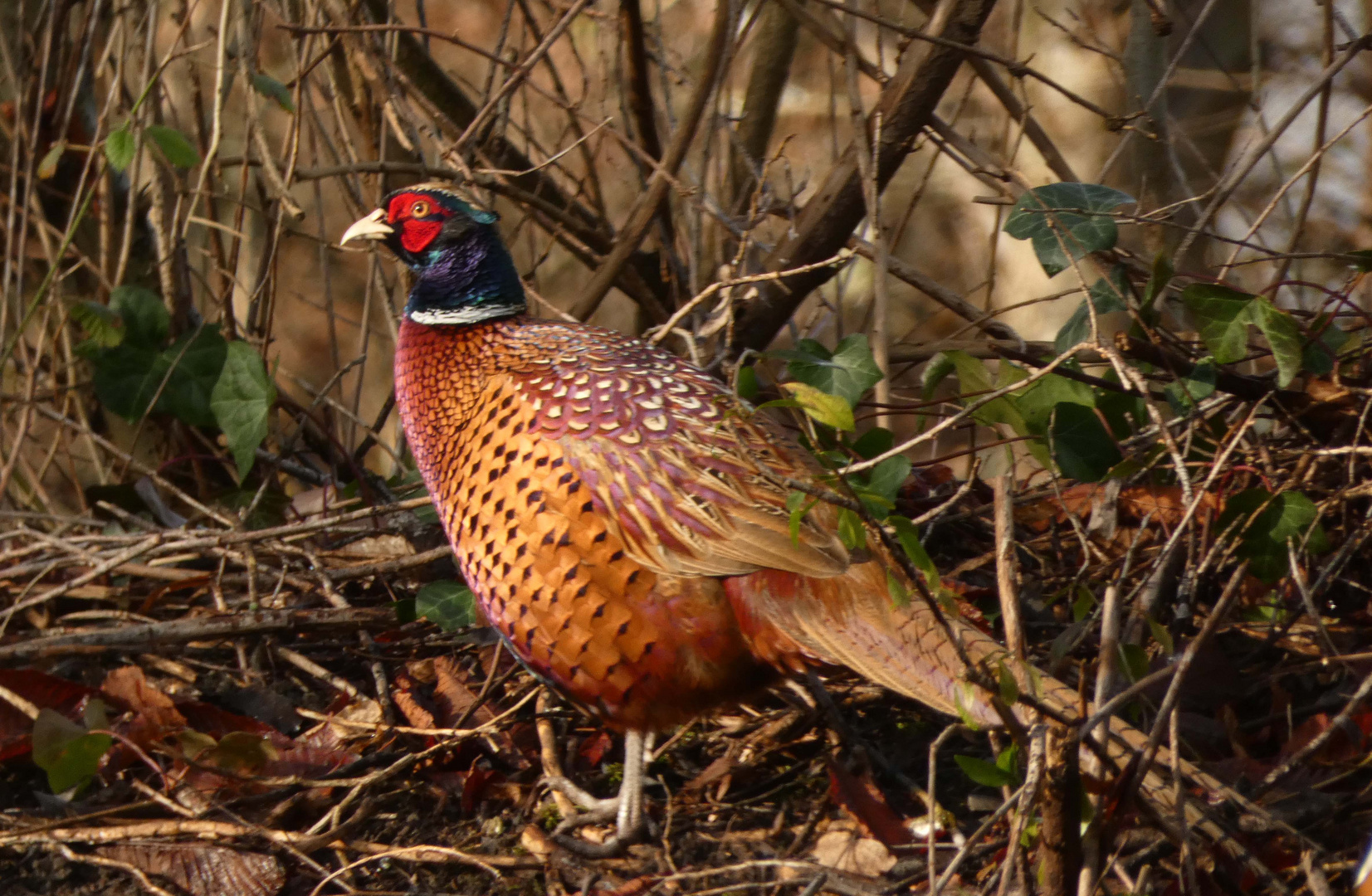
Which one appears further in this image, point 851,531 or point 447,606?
point 447,606

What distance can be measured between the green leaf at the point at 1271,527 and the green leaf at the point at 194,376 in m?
2.90

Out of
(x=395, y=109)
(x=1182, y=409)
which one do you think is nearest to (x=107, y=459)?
(x=395, y=109)

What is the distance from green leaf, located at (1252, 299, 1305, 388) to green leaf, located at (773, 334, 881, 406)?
2.68 feet

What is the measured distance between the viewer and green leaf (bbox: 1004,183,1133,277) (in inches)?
109

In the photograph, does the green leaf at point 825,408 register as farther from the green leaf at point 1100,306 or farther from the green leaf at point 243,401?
the green leaf at point 243,401

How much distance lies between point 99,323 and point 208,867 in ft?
6.21

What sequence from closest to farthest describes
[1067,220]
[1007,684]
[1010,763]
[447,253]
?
[1007,684] → [1010,763] → [1067,220] → [447,253]

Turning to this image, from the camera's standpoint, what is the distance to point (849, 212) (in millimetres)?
3441

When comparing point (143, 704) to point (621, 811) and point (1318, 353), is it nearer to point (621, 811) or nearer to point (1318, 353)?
point (621, 811)

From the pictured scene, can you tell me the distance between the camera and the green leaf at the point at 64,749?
9.10 ft

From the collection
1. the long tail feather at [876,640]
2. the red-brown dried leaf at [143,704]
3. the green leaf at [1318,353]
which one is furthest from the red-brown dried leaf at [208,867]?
the green leaf at [1318,353]

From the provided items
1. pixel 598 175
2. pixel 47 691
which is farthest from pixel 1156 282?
pixel 47 691

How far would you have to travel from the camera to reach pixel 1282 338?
268 centimetres

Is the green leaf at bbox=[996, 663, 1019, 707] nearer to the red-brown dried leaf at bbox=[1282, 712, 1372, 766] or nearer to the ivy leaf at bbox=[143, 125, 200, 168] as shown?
the red-brown dried leaf at bbox=[1282, 712, 1372, 766]
